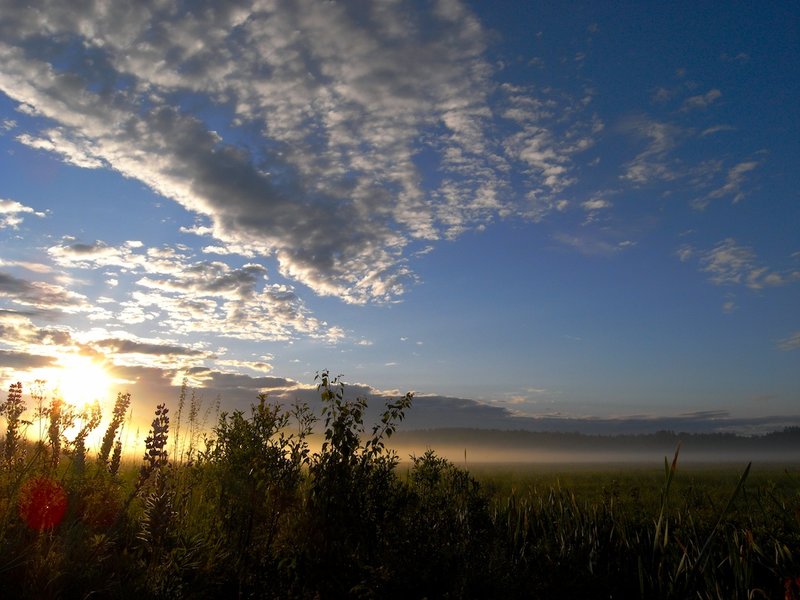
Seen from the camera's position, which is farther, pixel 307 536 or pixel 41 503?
pixel 41 503

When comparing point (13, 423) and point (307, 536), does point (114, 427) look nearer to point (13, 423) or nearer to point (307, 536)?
point (13, 423)

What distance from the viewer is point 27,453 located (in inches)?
367

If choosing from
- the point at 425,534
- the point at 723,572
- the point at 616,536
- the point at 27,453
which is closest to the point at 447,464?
the point at 616,536

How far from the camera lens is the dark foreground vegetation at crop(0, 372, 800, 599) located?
502 cm

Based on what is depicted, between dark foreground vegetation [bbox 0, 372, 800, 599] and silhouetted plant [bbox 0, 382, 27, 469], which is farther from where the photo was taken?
silhouetted plant [bbox 0, 382, 27, 469]

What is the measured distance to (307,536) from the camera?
6.11 m

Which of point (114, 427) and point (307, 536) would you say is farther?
point (114, 427)

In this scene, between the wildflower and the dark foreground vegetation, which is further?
the wildflower

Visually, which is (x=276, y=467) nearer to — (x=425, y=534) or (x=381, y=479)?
(x=381, y=479)

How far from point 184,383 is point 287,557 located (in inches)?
255

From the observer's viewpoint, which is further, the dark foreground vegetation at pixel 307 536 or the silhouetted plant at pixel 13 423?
the silhouetted plant at pixel 13 423

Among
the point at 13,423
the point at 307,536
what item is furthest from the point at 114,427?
the point at 307,536

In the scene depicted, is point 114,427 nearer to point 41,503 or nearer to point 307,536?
point 41,503

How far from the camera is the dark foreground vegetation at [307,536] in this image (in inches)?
197
